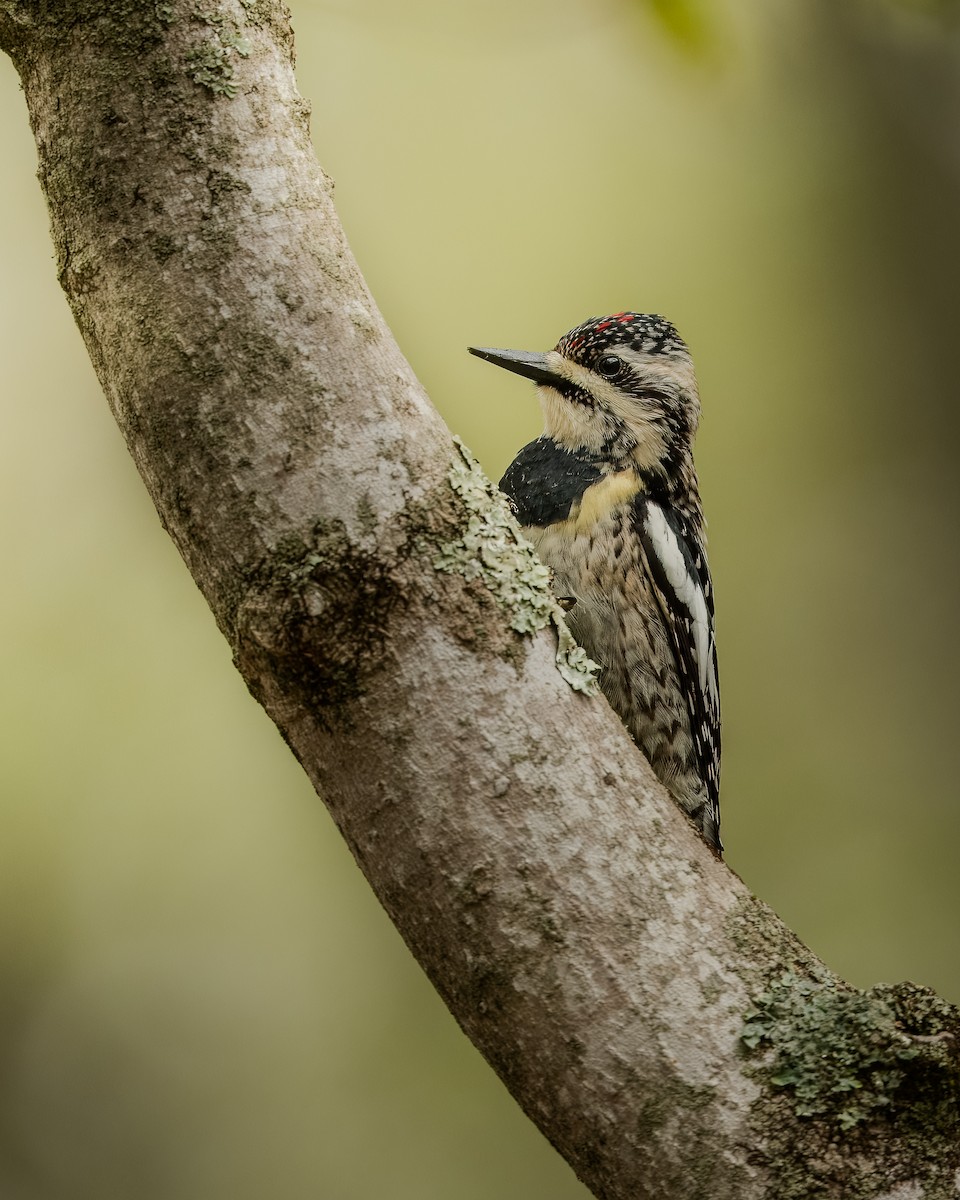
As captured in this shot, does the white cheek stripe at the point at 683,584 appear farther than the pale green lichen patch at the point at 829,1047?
Yes

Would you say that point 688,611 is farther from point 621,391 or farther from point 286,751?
point 286,751

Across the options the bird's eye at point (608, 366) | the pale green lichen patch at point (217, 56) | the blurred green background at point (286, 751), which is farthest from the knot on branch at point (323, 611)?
the blurred green background at point (286, 751)

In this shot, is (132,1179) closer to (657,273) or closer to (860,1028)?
(860,1028)

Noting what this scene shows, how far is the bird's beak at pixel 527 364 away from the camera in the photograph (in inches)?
78.5

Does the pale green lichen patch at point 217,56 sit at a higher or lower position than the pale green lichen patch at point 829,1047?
higher

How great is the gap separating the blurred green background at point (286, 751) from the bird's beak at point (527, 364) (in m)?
0.82

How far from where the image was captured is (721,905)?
1.09m

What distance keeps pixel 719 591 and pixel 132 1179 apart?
231 centimetres

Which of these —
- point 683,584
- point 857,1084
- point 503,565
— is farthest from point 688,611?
point 857,1084

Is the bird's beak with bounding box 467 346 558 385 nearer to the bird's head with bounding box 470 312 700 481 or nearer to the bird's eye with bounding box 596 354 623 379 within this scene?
the bird's head with bounding box 470 312 700 481

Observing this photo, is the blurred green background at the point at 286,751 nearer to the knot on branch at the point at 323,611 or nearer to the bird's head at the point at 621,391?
the bird's head at the point at 621,391

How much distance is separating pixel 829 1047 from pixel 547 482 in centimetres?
117

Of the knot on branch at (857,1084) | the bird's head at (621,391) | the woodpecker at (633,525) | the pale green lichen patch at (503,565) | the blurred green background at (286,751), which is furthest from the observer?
the blurred green background at (286,751)

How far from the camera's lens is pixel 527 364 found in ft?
6.59
